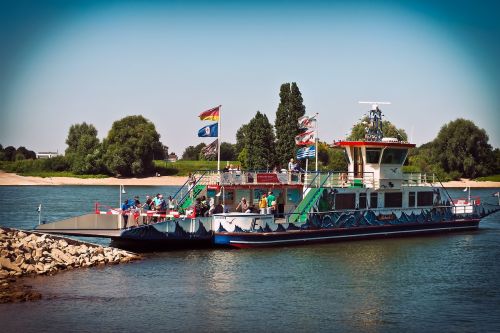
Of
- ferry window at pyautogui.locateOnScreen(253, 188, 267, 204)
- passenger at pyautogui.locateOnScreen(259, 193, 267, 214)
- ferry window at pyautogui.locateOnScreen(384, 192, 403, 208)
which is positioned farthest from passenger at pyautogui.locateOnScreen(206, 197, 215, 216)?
ferry window at pyautogui.locateOnScreen(384, 192, 403, 208)

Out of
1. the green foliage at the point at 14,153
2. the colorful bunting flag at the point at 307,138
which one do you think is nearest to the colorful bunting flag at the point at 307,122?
the colorful bunting flag at the point at 307,138

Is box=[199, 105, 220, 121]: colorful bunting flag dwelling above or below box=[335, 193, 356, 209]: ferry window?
above

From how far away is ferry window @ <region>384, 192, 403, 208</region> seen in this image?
36.5 m

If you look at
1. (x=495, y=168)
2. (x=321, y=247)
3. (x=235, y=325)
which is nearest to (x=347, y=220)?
(x=321, y=247)

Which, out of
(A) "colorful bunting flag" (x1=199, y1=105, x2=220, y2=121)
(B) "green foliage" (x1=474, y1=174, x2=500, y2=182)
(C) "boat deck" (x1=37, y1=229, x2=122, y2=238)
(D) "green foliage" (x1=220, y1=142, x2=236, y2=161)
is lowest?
(C) "boat deck" (x1=37, y1=229, x2=122, y2=238)

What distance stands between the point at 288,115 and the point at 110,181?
36318mm

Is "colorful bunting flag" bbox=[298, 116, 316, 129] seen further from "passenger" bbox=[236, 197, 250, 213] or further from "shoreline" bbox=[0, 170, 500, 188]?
"shoreline" bbox=[0, 170, 500, 188]

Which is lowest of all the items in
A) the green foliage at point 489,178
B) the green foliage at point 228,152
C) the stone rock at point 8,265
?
the stone rock at point 8,265

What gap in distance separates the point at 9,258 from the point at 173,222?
702 centimetres

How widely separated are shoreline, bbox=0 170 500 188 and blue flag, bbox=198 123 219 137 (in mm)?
67692

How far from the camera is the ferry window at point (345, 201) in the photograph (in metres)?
34.6

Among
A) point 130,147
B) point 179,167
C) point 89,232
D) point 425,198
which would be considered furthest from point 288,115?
point 89,232

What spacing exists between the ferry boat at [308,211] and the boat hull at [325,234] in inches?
1.7

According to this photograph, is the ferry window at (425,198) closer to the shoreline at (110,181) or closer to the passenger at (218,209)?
the passenger at (218,209)
